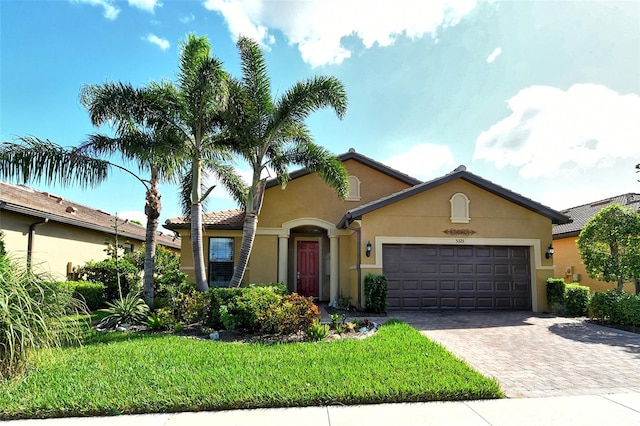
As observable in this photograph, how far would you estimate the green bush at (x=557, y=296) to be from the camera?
41.2ft

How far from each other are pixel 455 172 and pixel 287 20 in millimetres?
7662

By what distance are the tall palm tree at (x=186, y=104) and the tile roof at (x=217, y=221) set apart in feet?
10.4

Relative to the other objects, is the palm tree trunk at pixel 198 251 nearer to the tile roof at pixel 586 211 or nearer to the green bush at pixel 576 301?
the green bush at pixel 576 301

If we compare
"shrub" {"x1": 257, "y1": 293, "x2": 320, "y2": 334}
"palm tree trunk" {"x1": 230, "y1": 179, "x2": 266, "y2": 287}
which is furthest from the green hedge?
"palm tree trunk" {"x1": 230, "y1": 179, "x2": 266, "y2": 287}

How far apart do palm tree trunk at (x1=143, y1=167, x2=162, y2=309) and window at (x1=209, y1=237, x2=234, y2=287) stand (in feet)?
10.5

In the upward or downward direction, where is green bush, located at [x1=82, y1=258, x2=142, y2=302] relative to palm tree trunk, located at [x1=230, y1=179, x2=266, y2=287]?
downward

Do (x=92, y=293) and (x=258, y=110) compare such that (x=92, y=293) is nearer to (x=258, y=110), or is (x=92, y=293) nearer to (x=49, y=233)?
(x=49, y=233)

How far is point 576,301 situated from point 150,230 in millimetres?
14559

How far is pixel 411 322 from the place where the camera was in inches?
416

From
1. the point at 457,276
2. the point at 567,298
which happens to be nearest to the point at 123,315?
the point at 457,276

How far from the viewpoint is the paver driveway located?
5613 mm

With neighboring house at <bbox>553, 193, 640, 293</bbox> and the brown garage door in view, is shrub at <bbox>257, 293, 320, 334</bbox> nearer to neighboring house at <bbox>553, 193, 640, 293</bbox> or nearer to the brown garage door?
the brown garage door

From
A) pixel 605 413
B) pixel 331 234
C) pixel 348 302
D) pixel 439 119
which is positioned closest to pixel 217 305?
pixel 348 302

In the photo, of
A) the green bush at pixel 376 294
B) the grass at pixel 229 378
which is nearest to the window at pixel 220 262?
the green bush at pixel 376 294
